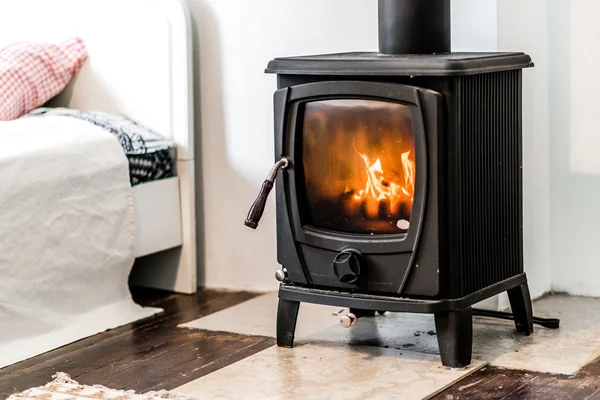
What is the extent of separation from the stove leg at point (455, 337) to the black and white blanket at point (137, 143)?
1.08 metres

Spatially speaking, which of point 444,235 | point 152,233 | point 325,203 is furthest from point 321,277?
point 152,233

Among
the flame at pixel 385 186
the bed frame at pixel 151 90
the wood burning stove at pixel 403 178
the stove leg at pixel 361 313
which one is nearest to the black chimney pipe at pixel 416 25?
the wood burning stove at pixel 403 178

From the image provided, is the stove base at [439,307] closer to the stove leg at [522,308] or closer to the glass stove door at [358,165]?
the stove leg at [522,308]

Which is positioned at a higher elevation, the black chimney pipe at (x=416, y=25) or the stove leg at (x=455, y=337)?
the black chimney pipe at (x=416, y=25)

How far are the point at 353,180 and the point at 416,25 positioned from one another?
384 mm

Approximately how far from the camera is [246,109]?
9.66ft

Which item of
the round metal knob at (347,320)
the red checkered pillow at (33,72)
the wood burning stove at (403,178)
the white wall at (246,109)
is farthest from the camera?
the red checkered pillow at (33,72)

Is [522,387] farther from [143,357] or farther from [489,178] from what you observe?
[143,357]

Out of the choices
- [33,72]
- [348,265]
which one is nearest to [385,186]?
[348,265]

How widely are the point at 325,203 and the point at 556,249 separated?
868 mm

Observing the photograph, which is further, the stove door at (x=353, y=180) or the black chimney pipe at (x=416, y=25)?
the black chimney pipe at (x=416, y=25)

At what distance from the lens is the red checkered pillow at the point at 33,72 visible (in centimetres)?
288

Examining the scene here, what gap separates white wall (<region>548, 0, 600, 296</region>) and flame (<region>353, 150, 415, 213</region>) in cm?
78

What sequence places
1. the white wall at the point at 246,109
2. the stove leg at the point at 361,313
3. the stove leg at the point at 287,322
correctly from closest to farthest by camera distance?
the stove leg at the point at 287,322
the stove leg at the point at 361,313
the white wall at the point at 246,109
